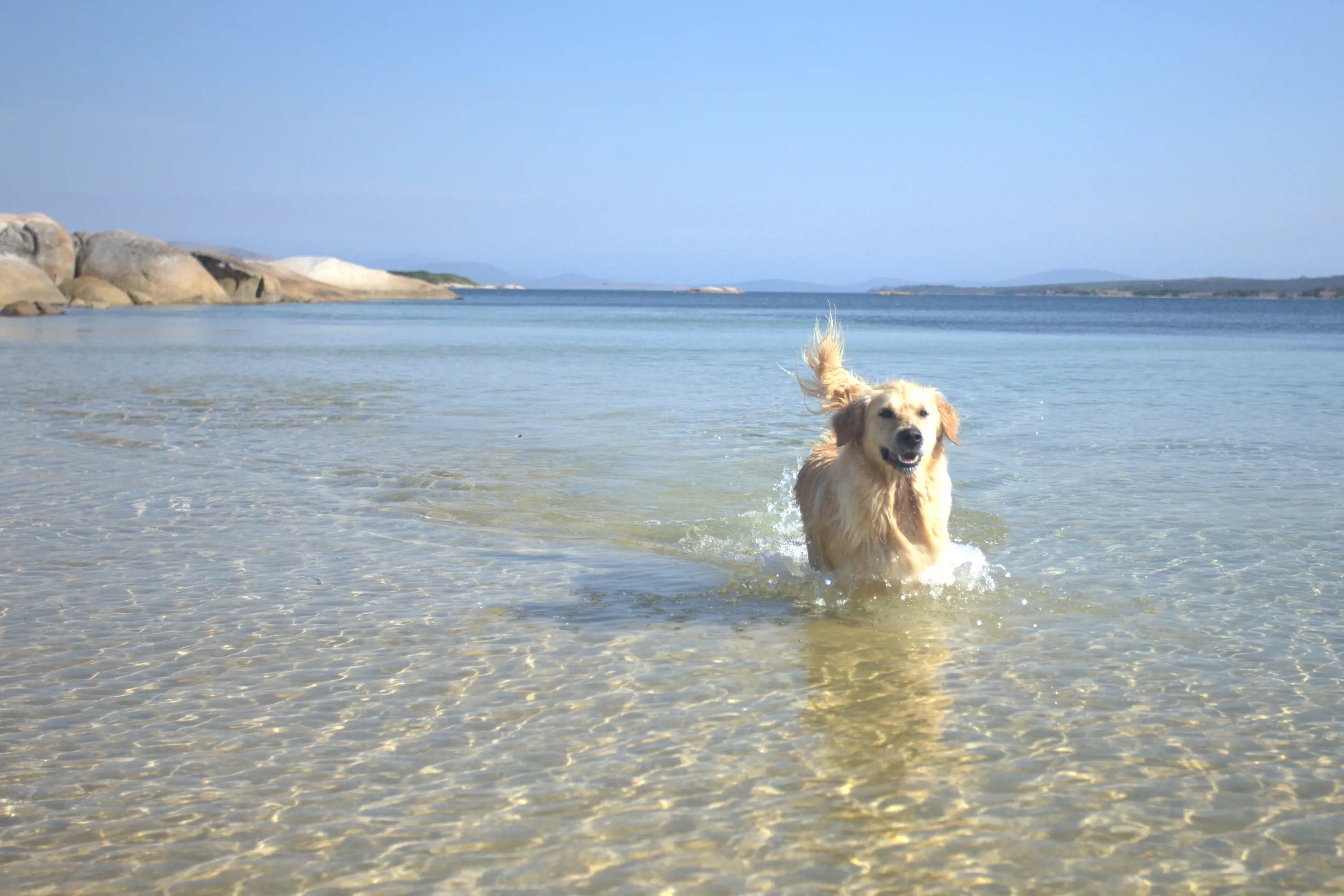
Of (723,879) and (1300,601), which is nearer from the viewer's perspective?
(723,879)

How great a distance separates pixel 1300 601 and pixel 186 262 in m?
53.3

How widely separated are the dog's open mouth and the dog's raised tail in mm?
1251

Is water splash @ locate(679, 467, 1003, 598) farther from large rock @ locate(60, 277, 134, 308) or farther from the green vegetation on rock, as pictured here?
the green vegetation on rock

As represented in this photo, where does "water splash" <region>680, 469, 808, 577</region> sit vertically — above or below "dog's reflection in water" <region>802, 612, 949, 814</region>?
above

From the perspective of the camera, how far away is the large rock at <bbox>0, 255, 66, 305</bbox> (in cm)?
3947

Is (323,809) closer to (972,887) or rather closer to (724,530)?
(972,887)

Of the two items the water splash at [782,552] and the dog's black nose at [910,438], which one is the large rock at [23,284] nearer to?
the water splash at [782,552]

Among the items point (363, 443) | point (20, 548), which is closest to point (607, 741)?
point (20, 548)

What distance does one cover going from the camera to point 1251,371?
22875 mm

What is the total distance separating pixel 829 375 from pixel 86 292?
46828 mm

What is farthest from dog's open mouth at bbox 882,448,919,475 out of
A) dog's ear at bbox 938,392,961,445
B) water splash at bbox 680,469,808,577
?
water splash at bbox 680,469,808,577

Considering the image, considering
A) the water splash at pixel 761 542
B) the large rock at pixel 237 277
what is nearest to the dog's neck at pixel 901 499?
the water splash at pixel 761 542

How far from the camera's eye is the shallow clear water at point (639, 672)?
3.61m

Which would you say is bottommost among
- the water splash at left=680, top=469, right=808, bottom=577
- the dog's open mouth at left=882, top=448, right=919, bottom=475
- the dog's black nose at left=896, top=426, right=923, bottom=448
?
the water splash at left=680, top=469, right=808, bottom=577
